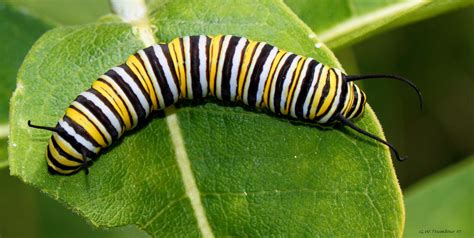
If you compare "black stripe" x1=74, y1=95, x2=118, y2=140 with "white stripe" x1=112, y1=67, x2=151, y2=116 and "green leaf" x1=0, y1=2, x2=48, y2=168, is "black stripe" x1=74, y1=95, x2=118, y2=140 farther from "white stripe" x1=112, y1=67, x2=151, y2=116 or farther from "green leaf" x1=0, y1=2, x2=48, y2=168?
"green leaf" x1=0, y1=2, x2=48, y2=168

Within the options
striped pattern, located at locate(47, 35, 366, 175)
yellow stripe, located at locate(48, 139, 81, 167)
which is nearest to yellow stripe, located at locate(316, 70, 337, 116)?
striped pattern, located at locate(47, 35, 366, 175)

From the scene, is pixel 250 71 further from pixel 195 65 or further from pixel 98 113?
pixel 98 113

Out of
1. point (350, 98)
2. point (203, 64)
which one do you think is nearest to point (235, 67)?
point (203, 64)

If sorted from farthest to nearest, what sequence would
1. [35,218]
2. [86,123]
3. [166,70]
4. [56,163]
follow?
[35,218] < [166,70] < [86,123] < [56,163]

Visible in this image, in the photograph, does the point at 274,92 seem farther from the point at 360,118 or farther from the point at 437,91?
the point at 437,91

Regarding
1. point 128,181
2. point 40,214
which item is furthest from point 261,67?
point 40,214

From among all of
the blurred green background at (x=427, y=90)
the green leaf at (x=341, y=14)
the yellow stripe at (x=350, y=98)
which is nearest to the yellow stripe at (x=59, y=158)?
the yellow stripe at (x=350, y=98)
